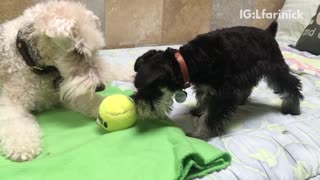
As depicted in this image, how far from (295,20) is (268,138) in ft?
5.30

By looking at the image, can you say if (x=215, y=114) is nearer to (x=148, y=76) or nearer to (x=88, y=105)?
(x=148, y=76)

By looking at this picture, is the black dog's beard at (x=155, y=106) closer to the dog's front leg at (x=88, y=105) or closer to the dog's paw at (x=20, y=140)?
the dog's front leg at (x=88, y=105)

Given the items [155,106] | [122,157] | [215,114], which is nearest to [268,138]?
[215,114]

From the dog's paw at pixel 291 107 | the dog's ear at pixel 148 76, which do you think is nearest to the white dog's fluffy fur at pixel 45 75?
the dog's ear at pixel 148 76

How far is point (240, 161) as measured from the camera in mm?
1195

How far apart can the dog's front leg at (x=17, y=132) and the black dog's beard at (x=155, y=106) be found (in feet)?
1.17

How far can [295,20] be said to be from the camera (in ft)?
8.77

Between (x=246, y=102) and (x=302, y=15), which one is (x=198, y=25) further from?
(x=246, y=102)

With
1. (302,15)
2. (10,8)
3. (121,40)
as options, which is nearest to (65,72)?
(10,8)

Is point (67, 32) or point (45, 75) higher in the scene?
point (67, 32)

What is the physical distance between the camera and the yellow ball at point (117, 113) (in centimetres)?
126

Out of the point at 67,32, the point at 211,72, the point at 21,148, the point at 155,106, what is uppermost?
the point at 67,32

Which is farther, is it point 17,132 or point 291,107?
point 291,107

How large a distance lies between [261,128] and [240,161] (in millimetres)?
270
